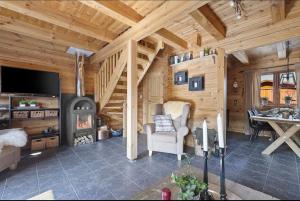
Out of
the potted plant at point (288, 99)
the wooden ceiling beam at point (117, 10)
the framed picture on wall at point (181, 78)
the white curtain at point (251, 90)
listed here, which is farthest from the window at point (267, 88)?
the wooden ceiling beam at point (117, 10)

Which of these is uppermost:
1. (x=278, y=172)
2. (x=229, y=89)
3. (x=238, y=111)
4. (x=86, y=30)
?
(x=86, y=30)

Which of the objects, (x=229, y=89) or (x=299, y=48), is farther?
(x=229, y=89)

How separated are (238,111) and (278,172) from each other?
11.0 ft

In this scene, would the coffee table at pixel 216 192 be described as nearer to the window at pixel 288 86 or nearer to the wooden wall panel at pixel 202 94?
the wooden wall panel at pixel 202 94

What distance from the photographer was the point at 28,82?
320 centimetres

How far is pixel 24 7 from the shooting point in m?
2.10

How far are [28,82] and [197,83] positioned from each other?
3.58 metres

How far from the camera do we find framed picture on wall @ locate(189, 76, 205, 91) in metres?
3.38

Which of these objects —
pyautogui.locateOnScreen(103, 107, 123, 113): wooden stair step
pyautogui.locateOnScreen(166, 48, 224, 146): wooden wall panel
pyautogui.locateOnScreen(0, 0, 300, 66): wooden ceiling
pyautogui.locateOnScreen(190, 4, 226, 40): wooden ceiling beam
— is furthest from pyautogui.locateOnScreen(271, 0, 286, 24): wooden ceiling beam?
pyautogui.locateOnScreen(103, 107, 123, 113): wooden stair step

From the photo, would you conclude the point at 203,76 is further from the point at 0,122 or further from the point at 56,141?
the point at 0,122

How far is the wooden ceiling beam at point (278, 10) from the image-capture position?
2.09 meters

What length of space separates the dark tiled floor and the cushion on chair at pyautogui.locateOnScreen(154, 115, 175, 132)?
503 millimetres

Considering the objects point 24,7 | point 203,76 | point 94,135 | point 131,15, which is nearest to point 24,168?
point 94,135

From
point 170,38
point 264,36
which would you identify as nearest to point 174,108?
point 170,38
